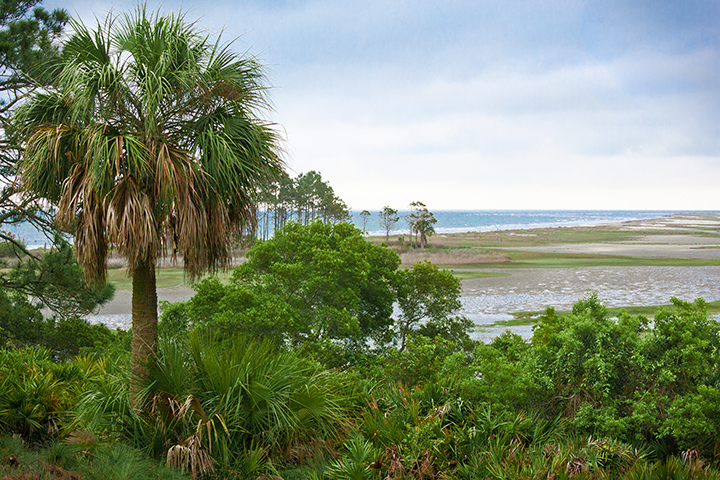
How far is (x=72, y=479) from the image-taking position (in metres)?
4.39

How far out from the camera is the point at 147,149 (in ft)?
22.2

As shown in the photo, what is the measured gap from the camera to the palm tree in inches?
257

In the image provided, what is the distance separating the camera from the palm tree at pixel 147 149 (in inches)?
257

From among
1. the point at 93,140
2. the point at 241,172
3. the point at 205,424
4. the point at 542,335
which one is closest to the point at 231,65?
the point at 241,172

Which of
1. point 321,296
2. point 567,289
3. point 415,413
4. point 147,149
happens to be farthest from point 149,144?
point 567,289

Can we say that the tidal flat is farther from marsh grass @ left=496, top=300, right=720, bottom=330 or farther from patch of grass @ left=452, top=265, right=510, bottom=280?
marsh grass @ left=496, top=300, right=720, bottom=330

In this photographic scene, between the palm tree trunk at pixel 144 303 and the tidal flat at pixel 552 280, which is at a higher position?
the palm tree trunk at pixel 144 303

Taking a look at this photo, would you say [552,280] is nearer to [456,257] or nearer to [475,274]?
[475,274]

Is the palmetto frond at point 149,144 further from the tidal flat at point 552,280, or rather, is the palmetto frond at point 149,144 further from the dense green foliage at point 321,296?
the tidal flat at point 552,280

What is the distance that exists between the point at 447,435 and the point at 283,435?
6.27 feet

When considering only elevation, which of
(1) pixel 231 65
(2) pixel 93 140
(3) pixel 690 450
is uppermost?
(1) pixel 231 65

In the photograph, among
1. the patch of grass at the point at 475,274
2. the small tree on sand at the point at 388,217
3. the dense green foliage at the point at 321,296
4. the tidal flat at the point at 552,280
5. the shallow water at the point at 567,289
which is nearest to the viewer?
the dense green foliage at the point at 321,296

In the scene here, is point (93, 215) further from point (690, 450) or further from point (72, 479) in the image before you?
point (690, 450)

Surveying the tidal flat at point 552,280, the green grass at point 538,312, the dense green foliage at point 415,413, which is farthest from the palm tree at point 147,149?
the green grass at point 538,312
